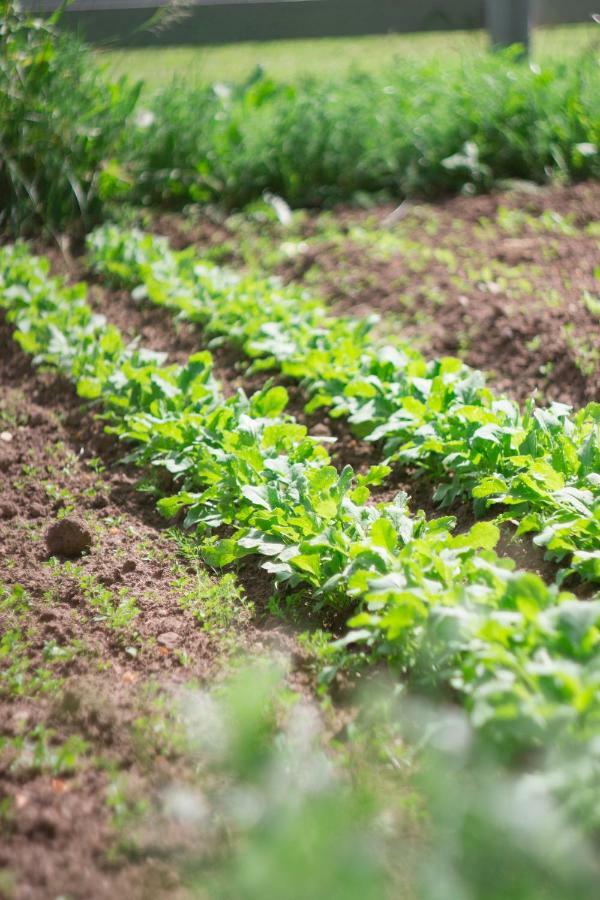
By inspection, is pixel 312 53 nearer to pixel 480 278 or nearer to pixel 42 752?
pixel 480 278

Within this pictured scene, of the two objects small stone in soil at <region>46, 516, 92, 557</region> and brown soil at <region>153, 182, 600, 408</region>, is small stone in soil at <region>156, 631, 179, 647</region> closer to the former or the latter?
small stone in soil at <region>46, 516, 92, 557</region>

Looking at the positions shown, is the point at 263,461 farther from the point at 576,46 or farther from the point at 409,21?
the point at 576,46

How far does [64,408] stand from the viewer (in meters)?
3.82

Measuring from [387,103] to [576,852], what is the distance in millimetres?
5651

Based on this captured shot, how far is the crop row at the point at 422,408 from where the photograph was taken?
2.55 metres

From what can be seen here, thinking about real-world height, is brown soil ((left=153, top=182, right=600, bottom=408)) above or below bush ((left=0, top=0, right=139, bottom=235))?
below

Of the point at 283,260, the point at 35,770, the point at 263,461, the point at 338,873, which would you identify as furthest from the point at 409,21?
the point at 338,873

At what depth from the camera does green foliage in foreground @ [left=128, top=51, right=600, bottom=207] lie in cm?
598

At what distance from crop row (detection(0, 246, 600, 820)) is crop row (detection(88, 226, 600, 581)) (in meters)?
0.21

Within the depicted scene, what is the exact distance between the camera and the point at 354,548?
2.34 m

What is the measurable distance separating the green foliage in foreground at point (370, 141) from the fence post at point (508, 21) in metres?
0.98

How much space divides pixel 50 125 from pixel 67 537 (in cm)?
339

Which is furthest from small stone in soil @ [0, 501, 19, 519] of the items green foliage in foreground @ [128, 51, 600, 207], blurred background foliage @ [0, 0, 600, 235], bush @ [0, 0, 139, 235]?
green foliage in foreground @ [128, 51, 600, 207]

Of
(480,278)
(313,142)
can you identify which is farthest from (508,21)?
(480,278)
